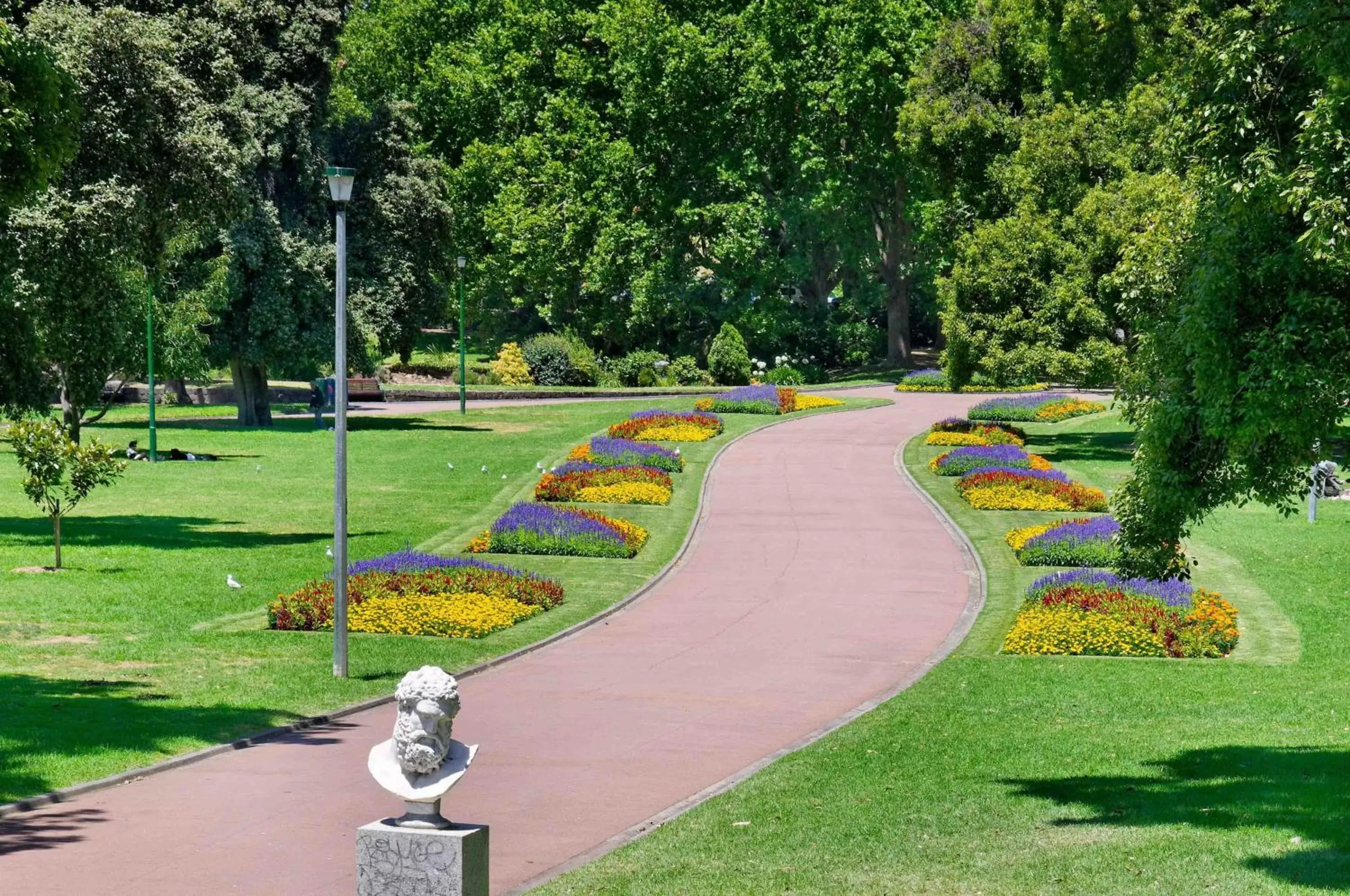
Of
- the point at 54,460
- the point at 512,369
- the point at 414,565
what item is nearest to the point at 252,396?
the point at 512,369

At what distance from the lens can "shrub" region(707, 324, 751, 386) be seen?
6494 centimetres

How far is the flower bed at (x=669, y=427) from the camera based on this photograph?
42094 mm

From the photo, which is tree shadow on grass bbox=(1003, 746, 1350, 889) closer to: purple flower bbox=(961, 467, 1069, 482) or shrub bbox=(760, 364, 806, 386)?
purple flower bbox=(961, 467, 1069, 482)

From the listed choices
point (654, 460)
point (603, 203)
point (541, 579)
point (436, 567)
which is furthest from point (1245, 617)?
point (603, 203)

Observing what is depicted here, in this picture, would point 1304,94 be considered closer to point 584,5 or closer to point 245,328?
point 245,328

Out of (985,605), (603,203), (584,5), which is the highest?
(584,5)

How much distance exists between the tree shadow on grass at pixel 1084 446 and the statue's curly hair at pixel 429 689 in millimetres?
31350

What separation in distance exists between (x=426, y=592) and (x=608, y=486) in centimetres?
1174

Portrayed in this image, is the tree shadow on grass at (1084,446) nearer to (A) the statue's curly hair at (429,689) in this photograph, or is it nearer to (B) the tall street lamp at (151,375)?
(B) the tall street lamp at (151,375)

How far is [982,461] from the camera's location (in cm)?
3541

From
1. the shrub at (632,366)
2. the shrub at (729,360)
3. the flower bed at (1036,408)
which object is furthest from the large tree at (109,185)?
the shrub at (632,366)

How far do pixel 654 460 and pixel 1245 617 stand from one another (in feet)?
55.4

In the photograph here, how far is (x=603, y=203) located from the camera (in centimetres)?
6700

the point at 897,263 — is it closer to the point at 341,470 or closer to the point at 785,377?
the point at 785,377
